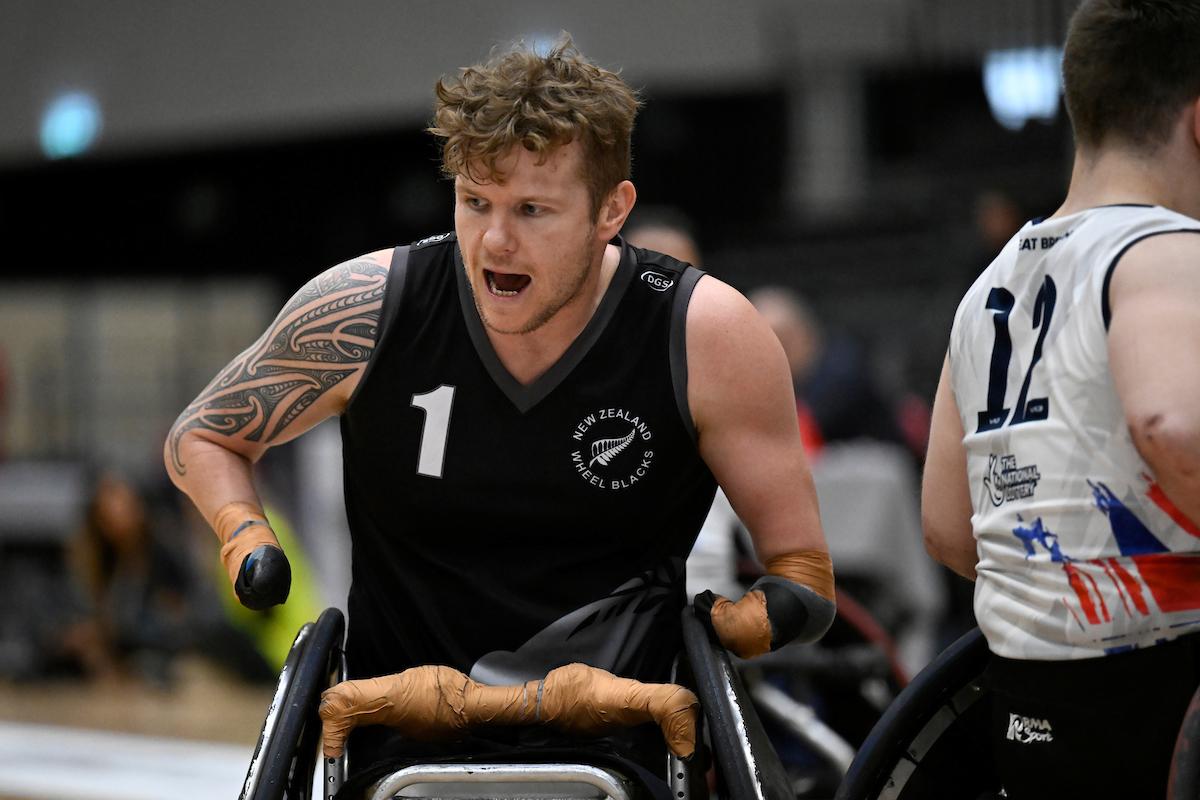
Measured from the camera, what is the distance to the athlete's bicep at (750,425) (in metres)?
2.49

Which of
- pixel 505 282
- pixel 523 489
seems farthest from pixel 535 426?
pixel 505 282

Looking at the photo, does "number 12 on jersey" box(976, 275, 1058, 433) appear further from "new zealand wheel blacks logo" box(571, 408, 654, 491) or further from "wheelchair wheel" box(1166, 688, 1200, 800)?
"new zealand wheel blacks logo" box(571, 408, 654, 491)

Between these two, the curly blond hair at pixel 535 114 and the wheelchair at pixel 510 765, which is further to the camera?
the curly blond hair at pixel 535 114

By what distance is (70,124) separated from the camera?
15180 mm

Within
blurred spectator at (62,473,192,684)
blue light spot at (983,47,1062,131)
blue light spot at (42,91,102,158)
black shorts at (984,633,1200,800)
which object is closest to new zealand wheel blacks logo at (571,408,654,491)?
black shorts at (984,633,1200,800)

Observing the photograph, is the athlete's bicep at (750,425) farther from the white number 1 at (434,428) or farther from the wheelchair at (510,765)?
the white number 1 at (434,428)

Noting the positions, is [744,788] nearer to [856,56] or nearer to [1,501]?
[1,501]

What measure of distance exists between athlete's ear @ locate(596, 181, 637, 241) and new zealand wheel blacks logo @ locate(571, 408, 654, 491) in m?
0.28

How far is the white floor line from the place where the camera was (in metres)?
5.68

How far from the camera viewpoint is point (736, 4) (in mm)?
12812

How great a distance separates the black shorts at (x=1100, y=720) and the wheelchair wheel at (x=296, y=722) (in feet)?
3.11

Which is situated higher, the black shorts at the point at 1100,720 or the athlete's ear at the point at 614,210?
the athlete's ear at the point at 614,210

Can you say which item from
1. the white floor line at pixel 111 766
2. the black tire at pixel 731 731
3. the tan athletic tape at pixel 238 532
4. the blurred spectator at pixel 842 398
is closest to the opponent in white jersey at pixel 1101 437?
the black tire at pixel 731 731

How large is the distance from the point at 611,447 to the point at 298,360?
1.73 ft
